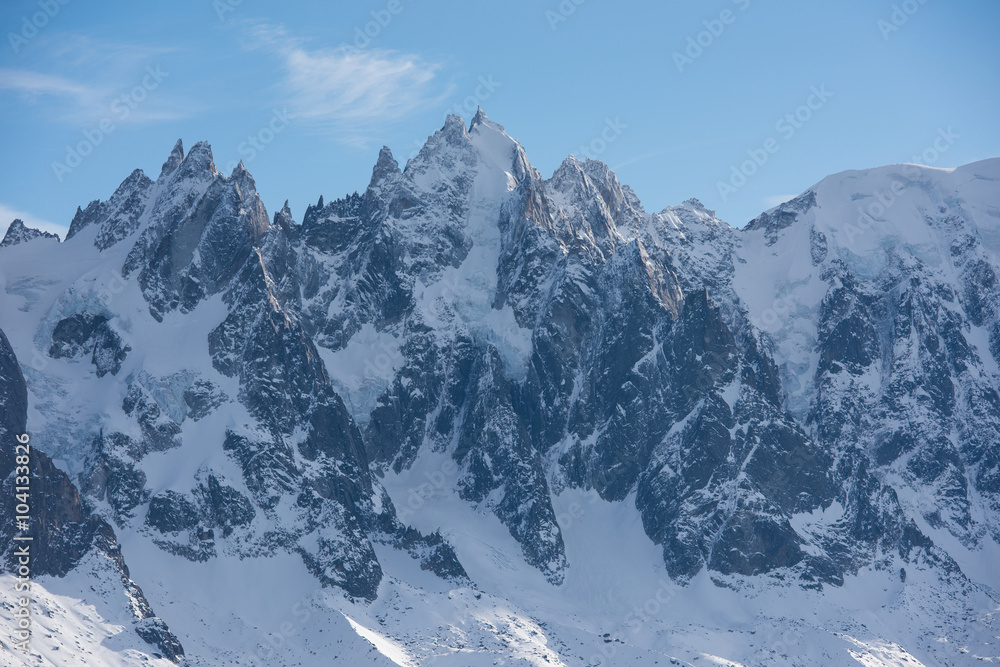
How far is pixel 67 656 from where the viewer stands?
577ft

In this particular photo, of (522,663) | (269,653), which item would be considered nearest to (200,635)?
(269,653)

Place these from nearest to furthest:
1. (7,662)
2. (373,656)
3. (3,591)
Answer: (7,662) → (3,591) → (373,656)

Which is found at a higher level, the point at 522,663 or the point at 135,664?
the point at 522,663

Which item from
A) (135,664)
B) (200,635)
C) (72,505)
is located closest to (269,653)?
(200,635)

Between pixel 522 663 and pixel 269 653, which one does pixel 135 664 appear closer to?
pixel 269 653

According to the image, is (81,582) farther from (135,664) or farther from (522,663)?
(522,663)

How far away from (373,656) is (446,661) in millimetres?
11137

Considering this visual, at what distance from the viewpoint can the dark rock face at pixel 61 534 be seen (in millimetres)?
187000

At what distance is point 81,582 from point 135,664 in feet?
54.5

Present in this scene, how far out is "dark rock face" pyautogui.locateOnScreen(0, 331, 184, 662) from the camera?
614ft

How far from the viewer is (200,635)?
198 meters

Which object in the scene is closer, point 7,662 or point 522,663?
point 7,662

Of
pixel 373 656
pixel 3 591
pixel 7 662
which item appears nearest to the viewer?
pixel 7 662

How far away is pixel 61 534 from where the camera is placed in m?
193
